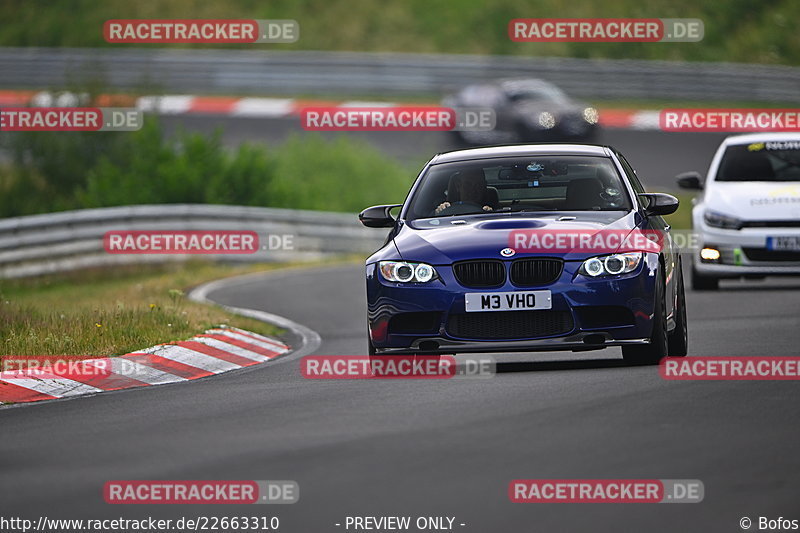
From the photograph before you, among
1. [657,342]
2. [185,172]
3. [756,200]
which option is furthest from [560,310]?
[185,172]

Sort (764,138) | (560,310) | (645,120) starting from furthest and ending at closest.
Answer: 1. (645,120)
2. (764,138)
3. (560,310)

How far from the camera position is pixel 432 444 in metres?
7.89

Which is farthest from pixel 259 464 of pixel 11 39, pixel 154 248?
pixel 11 39

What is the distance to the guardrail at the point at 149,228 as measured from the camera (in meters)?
24.2

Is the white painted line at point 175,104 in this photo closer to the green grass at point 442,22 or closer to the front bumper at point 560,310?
the green grass at point 442,22

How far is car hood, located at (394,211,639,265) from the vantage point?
1042 centimetres

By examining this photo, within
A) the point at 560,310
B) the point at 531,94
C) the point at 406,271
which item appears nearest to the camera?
the point at 560,310

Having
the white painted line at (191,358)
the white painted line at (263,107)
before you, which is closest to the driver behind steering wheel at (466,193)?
the white painted line at (191,358)

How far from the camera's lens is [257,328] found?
15.1 meters

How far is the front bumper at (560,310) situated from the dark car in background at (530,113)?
23174mm

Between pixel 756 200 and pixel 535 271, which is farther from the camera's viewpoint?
pixel 756 200

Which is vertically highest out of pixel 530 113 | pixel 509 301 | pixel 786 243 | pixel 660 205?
pixel 530 113

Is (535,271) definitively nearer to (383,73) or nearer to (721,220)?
(721,220)

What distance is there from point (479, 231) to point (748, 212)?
6.38 metres
